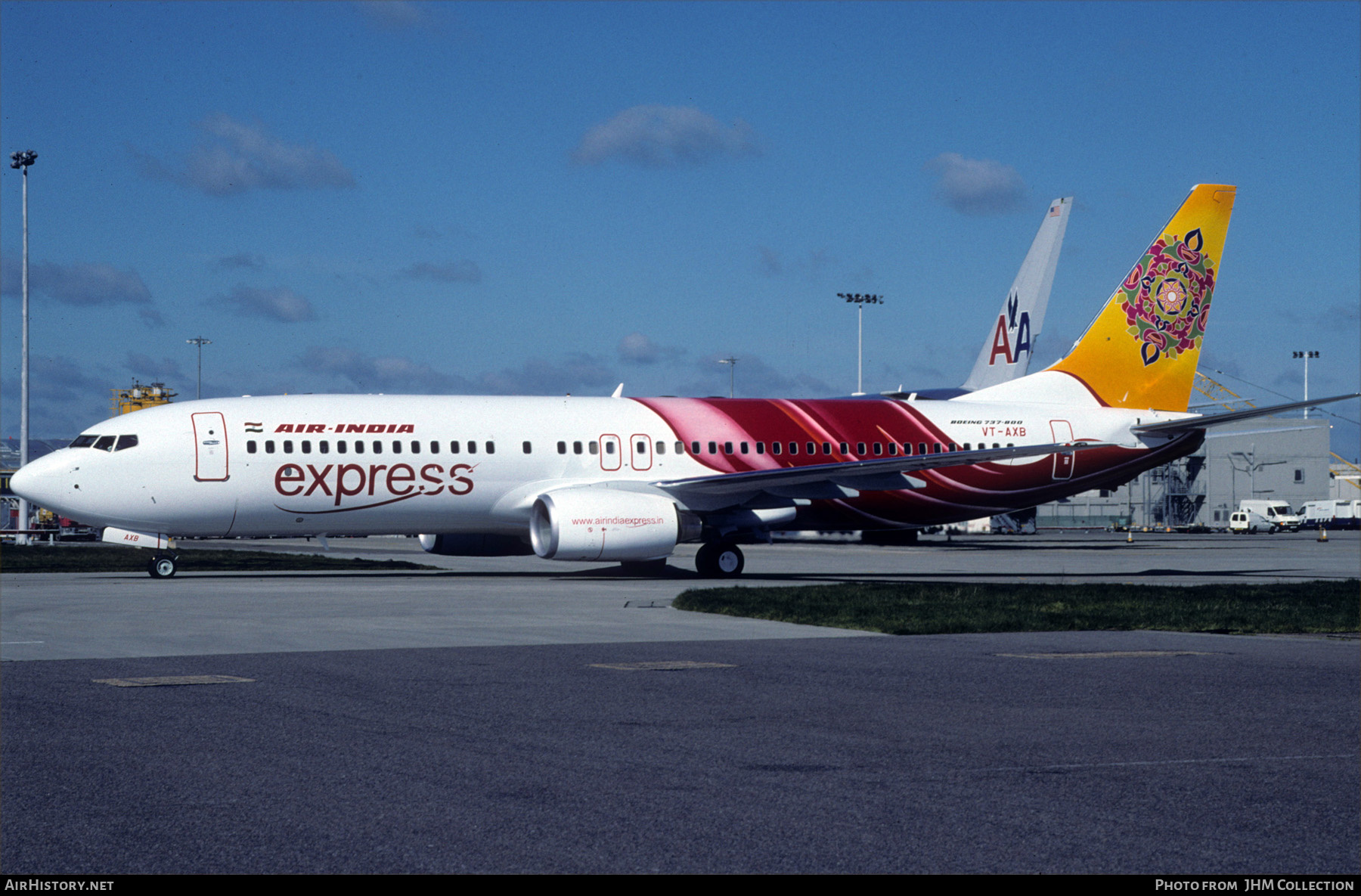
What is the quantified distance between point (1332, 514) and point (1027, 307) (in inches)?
2455

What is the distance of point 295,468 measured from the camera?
2936cm

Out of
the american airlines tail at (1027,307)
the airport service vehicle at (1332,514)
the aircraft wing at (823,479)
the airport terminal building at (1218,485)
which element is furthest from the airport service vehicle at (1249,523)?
the aircraft wing at (823,479)

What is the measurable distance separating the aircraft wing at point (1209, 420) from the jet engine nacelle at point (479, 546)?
16.3 metres

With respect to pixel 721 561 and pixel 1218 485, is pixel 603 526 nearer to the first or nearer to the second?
pixel 721 561

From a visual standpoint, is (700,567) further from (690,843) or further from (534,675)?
(690,843)

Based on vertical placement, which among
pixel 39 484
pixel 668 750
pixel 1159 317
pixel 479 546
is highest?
pixel 1159 317

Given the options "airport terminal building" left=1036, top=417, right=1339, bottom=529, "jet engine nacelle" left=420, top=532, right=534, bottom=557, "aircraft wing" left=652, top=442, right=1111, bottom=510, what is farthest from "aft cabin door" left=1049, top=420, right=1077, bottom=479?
"airport terminal building" left=1036, top=417, right=1339, bottom=529

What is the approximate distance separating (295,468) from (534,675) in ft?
58.3

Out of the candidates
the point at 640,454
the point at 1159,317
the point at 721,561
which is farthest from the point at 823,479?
the point at 1159,317

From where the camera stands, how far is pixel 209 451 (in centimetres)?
2897

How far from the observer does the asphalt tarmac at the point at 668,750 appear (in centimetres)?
643

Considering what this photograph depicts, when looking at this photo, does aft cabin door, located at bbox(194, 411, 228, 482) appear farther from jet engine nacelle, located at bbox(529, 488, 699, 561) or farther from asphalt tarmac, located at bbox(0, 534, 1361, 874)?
asphalt tarmac, located at bbox(0, 534, 1361, 874)

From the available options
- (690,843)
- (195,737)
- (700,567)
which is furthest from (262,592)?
(690,843)

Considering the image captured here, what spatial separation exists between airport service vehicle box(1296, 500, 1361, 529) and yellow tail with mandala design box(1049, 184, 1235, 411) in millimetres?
77009
